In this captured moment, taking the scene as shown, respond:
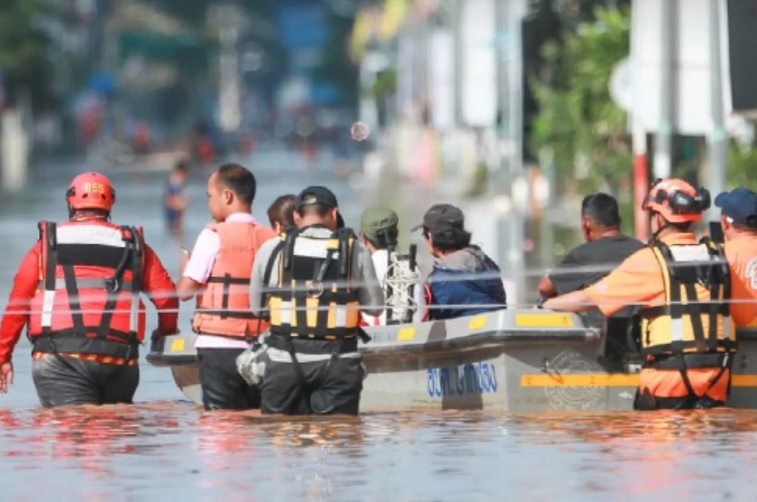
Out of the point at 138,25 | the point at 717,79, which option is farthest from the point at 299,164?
the point at 717,79

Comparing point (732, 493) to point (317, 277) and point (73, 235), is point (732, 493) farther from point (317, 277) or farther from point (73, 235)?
point (73, 235)

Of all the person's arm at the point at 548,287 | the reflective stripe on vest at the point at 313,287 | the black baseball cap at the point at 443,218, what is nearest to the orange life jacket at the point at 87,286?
the reflective stripe on vest at the point at 313,287


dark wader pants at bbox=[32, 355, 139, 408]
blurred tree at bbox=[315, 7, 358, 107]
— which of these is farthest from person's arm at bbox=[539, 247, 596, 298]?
blurred tree at bbox=[315, 7, 358, 107]

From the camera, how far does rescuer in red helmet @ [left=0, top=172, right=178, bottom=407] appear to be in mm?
13438

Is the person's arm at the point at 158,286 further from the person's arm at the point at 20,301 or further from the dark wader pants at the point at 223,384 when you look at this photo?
the person's arm at the point at 20,301

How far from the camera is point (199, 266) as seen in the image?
534 inches

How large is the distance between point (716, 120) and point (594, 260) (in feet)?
34.6

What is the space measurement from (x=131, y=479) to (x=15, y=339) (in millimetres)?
2047

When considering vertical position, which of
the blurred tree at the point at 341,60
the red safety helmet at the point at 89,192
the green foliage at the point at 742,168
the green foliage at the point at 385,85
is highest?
the blurred tree at the point at 341,60

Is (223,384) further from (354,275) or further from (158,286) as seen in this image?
(354,275)

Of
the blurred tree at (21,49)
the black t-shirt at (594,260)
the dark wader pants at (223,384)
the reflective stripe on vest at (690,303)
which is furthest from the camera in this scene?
the blurred tree at (21,49)

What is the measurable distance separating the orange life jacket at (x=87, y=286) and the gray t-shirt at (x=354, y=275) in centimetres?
69

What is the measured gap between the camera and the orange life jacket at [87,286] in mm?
13430

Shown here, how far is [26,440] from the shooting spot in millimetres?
13508
